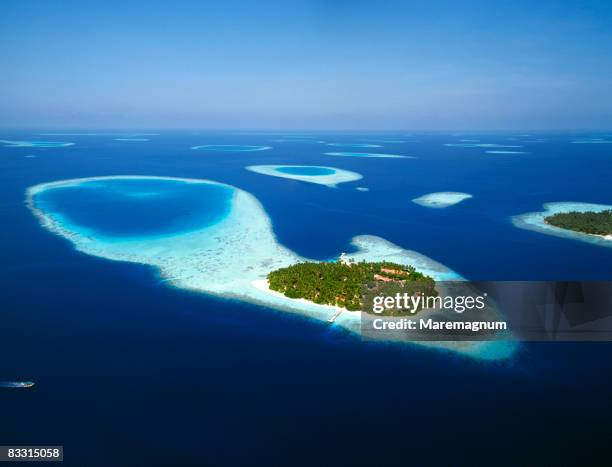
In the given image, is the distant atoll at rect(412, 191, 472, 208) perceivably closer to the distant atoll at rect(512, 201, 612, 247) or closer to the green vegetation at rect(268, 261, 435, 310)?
the distant atoll at rect(512, 201, 612, 247)

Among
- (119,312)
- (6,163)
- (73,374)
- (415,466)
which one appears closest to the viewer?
(415,466)

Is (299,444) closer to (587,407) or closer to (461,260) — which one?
(587,407)

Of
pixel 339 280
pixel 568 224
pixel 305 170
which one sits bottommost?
pixel 339 280

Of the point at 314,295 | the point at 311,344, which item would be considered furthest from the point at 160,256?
the point at 311,344

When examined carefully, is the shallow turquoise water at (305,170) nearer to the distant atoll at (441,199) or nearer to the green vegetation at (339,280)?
the distant atoll at (441,199)

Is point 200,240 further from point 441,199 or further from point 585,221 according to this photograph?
point 585,221

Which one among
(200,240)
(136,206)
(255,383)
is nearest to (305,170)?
(136,206)
